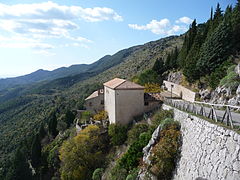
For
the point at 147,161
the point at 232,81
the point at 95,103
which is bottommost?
the point at 147,161

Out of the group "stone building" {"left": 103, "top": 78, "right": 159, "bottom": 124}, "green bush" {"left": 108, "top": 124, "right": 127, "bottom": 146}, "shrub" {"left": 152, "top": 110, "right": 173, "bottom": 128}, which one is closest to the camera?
"shrub" {"left": 152, "top": 110, "right": 173, "bottom": 128}

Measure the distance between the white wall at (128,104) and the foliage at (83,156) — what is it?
14.9ft

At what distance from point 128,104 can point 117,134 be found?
4.36 meters

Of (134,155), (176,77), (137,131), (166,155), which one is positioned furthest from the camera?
(176,77)

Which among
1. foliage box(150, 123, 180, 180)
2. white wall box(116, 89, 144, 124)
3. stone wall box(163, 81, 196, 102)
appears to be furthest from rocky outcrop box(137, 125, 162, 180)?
stone wall box(163, 81, 196, 102)

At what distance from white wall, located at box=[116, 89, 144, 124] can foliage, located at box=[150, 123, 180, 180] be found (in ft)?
44.9

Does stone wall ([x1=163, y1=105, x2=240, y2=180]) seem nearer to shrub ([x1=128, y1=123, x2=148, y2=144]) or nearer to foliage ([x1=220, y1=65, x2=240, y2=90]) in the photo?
foliage ([x1=220, y1=65, x2=240, y2=90])

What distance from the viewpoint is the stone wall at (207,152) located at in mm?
8531

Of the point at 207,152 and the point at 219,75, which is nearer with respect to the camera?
the point at 207,152

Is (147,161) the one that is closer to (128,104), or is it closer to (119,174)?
(119,174)

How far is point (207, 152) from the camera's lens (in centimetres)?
1084

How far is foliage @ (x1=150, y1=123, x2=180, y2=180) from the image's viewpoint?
15234mm

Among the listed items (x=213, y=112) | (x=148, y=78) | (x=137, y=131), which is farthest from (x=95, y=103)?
(x=213, y=112)

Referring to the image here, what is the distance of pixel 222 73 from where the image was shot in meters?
26.5
